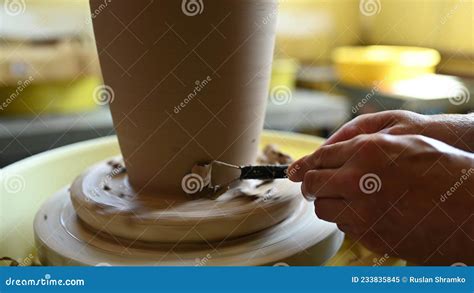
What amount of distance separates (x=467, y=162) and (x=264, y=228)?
36cm

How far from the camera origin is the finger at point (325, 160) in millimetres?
709

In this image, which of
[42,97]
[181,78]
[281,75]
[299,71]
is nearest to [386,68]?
[281,75]

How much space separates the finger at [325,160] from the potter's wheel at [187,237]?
0.34 feet

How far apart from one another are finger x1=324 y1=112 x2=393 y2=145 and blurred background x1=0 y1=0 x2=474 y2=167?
53.9 inches

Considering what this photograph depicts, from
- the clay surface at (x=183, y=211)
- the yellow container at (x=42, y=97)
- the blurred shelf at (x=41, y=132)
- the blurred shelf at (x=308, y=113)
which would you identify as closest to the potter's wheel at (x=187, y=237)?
the clay surface at (x=183, y=211)

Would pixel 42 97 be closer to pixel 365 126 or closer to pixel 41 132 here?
pixel 41 132

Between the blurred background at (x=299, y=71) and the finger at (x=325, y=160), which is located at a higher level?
the finger at (x=325, y=160)

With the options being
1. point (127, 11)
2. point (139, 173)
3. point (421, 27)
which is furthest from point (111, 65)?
point (421, 27)

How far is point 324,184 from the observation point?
717 mm

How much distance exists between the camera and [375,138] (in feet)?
2.24

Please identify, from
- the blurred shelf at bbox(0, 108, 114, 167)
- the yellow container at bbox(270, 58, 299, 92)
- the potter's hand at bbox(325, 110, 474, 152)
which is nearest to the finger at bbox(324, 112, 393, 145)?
the potter's hand at bbox(325, 110, 474, 152)

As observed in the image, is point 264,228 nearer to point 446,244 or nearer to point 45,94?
point 446,244

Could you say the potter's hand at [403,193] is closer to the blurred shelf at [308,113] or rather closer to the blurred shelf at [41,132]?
the blurred shelf at [41,132]

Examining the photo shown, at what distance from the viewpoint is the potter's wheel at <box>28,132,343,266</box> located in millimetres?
777
